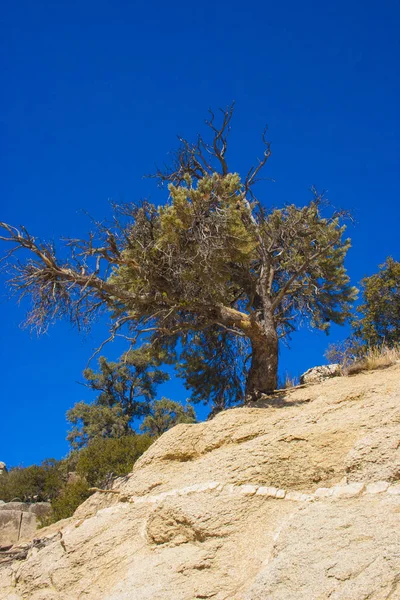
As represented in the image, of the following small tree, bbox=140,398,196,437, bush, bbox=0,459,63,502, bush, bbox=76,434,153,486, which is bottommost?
bush, bbox=76,434,153,486

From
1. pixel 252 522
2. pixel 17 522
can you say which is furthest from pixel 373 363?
pixel 17 522

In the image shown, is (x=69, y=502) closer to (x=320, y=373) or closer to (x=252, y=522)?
(x=320, y=373)

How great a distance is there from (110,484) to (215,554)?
209 inches

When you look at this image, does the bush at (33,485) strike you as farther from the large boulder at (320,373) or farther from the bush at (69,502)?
the large boulder at (320,373)

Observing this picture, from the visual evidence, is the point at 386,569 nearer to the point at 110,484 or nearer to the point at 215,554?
the point at 215,554

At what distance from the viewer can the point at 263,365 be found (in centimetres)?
1370

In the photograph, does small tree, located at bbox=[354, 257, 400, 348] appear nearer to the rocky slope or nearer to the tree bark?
the tree bark

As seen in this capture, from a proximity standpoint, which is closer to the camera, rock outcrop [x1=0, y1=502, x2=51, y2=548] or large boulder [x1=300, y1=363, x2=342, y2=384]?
rock outcrop [x1=0, y1=502, x2=51, y2=548]

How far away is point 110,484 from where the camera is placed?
10992mm

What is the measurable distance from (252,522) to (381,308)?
41.9ft

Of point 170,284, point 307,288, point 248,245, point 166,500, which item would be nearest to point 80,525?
point 166,500

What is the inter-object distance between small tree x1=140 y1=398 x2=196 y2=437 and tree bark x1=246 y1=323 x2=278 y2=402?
30.3 feet

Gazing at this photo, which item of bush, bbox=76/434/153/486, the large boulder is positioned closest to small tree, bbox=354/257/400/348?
the large boulder

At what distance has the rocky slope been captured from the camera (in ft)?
16.1
